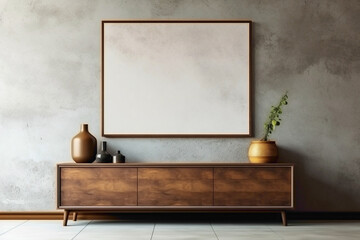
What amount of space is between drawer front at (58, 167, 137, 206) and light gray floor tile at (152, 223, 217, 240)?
35 centimetres

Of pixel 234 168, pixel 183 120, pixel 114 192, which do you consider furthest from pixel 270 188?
pixel 114 192

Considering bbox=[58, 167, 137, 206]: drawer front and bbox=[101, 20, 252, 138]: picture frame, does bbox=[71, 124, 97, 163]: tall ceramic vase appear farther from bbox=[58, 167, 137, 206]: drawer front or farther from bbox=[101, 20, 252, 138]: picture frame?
bbox=[101, 20, 252, 138]: picture frame

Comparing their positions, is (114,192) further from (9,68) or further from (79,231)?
(9,68)

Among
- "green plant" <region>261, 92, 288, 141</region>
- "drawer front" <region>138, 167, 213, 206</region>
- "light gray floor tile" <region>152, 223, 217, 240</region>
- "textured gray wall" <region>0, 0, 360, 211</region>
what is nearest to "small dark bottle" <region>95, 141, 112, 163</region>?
"textured gray wall" <region>0, 0, 360, 211</region>

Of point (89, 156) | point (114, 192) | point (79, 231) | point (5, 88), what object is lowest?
point (79, 231)

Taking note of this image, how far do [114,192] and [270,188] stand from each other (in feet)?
4.21

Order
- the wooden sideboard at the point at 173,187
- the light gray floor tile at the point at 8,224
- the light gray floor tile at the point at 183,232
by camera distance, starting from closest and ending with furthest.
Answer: the light gray floor tile at the point at 183,232 < the light gray floor tile at the point at 8,224 < the wooden sideboard at the point at 173,187

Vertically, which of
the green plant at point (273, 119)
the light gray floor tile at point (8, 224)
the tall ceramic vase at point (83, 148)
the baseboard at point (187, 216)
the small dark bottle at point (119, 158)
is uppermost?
the green plant at point (273, 119)

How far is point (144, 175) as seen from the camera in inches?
172

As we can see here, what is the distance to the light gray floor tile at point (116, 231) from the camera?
12.6ft

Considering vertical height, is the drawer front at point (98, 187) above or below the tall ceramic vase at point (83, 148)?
below

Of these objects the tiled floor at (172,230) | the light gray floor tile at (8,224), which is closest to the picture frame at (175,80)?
the tiled floor at (172,230)

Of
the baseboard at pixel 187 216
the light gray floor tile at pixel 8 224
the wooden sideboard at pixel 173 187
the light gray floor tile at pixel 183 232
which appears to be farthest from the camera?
the baseboard at pixel 187 216

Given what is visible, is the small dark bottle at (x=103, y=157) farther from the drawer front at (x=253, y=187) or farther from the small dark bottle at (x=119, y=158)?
the drawer front at (x=253, y=187)
